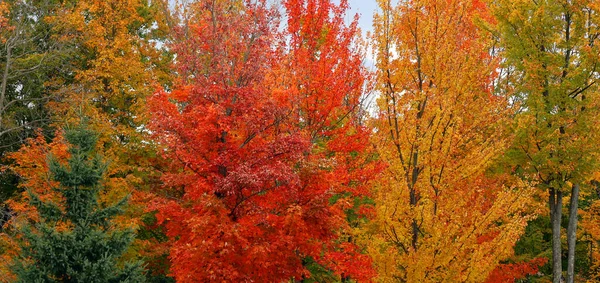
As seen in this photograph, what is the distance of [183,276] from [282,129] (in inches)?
200

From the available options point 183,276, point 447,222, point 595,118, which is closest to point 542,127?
point 595,118

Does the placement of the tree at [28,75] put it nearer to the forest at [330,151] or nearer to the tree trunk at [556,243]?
the forest at [330,151]

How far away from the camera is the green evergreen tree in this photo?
11359 mm

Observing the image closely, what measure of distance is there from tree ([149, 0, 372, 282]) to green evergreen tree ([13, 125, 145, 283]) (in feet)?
4.93

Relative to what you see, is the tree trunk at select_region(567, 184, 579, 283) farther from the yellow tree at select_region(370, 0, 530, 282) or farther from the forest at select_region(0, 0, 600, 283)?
the yellow tree at select_region(370, 0, 530, 282)

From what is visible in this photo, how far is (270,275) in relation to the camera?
1338 centimetres

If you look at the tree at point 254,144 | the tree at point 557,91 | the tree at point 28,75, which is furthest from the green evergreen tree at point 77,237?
the tree at point 557,91

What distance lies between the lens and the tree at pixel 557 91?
14.2 m

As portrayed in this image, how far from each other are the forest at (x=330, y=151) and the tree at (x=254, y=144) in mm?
61

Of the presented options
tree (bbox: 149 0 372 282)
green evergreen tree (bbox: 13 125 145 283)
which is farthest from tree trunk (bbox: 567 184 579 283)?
green evergreen tree (bbox: 13 125 145 283)

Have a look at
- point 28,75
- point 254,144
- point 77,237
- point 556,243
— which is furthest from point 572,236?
point 28,75

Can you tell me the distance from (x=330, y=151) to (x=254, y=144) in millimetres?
3100

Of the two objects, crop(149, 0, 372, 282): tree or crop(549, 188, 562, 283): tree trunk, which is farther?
crop(549, 188, 562, 283): tree trunk

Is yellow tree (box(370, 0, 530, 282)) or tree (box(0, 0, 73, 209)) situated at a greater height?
tree (box(0, 0, 73, 209))
